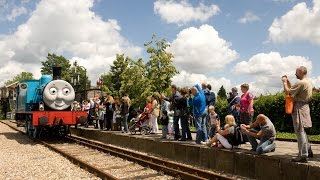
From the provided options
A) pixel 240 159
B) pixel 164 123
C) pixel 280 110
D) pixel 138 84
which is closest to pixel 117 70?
pixel 138 84

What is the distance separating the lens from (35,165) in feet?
34.4

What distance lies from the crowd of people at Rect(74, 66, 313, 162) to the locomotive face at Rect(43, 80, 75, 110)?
174cm

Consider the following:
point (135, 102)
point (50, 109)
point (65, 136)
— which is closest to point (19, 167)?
point (50, 109)

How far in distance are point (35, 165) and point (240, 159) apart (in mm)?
5609

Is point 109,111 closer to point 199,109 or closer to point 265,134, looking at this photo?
point 199,109

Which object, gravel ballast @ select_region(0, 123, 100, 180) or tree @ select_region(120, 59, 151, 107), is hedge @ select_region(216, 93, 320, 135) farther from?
Result: tree @ select_region(120, 59, 151, 107)

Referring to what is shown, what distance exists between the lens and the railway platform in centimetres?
701

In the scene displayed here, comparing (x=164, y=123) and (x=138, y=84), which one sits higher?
(x=138, y=84)

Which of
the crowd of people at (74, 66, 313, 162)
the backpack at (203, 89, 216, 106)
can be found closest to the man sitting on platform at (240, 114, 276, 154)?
the crowd of people at (74, 66, 313, 162)

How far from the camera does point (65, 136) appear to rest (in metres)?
18.6

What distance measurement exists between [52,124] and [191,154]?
772cm

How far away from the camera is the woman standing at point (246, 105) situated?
934cm

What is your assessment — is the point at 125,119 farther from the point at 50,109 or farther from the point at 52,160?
the point at 52,160

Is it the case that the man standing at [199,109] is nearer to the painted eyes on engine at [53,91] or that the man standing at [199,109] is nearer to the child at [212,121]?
the child at [212,121]
